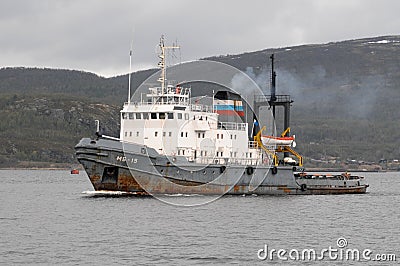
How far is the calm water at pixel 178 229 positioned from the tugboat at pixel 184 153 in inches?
49.6

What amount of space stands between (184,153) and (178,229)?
13751 mm

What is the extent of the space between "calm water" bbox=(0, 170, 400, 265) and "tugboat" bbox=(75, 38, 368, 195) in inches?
49.6

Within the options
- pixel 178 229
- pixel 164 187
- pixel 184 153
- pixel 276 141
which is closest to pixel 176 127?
pixel 184 153

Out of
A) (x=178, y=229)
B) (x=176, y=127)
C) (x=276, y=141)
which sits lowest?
(x=178, y=229)

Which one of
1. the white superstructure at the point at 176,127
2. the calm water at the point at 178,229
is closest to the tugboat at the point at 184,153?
the white superstructure at the point at 176,127

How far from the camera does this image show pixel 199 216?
145 ft

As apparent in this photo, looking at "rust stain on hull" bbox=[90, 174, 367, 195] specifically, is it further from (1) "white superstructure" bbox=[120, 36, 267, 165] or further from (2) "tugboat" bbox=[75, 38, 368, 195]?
(1) "white superstructure" bbox=[120, 36, 267, 165]

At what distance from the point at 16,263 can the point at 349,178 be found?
39.2 m

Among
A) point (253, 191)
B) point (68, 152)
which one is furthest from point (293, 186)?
point (68, 152)

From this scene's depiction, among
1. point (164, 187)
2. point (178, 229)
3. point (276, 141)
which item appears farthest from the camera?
point (276, 141)

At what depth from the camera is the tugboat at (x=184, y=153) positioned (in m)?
49.8

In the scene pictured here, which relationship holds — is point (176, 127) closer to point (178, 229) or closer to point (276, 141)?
point (276, 141)

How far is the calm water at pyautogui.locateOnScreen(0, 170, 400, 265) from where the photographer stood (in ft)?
104

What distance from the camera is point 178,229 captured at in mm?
38750
